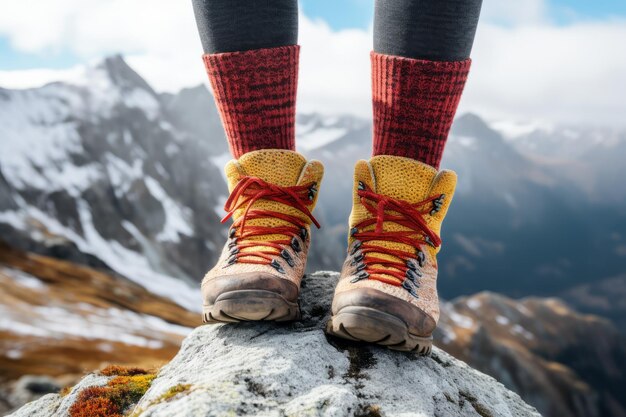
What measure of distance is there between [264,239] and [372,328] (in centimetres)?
108

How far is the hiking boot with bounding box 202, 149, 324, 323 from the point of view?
3.31 m

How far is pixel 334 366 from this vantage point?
322 cm

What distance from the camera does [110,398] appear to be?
3.45m

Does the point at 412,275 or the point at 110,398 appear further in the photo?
the point at 412,275

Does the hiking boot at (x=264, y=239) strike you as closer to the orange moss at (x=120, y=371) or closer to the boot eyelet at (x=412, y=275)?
the boot eyelet at (x=412, y=275)

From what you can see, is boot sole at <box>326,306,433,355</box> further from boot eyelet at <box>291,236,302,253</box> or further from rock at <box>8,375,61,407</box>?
rock at <box>8,375,61,407</box>

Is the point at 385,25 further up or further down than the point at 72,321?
further up

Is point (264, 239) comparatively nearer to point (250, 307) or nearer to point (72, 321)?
point (250, 307)

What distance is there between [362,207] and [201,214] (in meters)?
107

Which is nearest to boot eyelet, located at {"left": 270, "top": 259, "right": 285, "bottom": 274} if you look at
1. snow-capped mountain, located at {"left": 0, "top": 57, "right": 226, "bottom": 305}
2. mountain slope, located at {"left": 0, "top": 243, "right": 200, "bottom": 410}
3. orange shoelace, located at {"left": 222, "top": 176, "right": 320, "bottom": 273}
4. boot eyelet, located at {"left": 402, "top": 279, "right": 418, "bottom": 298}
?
orange shoelace, located at {"left": 222, "top": 176, "right": 320, "bottom": 273}

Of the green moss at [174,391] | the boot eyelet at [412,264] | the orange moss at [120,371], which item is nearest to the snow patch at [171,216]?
the orange moss at [120,371]

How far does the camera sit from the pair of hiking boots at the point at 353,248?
10.7 ft

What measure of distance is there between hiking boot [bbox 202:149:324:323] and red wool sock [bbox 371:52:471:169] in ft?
2.08

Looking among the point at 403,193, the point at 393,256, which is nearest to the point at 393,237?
the point at 393,256
